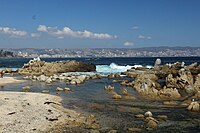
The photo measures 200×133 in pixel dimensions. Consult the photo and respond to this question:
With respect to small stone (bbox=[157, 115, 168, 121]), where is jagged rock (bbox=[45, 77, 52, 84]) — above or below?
below

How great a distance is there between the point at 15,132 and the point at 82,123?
5165mm

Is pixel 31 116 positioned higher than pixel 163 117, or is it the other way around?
pixel 31 116

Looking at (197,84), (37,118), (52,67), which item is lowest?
(52,67)

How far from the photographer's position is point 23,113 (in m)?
22.9

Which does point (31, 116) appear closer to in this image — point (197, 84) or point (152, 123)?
point (152, 123)

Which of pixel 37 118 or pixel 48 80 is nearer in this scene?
pixel 37 118

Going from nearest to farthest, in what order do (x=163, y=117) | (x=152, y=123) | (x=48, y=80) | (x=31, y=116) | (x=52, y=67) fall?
(x=152, y=123) → (x=31, y=116) → (x=163, y=117) → (x=48, y=80) → (x=52, y=67)

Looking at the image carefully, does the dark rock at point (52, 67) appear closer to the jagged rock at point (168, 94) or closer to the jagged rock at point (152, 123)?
the jagged rock at point (168, 94)

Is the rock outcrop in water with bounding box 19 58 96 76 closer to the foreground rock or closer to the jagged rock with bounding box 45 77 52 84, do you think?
the jagged rock with bounding box 45 77 52 84

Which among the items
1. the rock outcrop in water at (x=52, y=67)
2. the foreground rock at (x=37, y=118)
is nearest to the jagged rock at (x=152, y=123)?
the foreground rock at (x=37, y=118)

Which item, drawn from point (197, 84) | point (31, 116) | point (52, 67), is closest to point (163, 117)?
point (31, 116)

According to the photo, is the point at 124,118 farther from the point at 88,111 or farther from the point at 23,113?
the point at 23,113

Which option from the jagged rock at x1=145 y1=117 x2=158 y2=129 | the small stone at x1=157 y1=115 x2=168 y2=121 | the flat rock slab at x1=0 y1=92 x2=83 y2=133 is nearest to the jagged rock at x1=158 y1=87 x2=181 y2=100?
the small stone at x1=157 y1=115 x2=168 y2=121

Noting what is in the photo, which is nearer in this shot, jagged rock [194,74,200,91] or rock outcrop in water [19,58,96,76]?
jagged rock [194,74,200,91]
